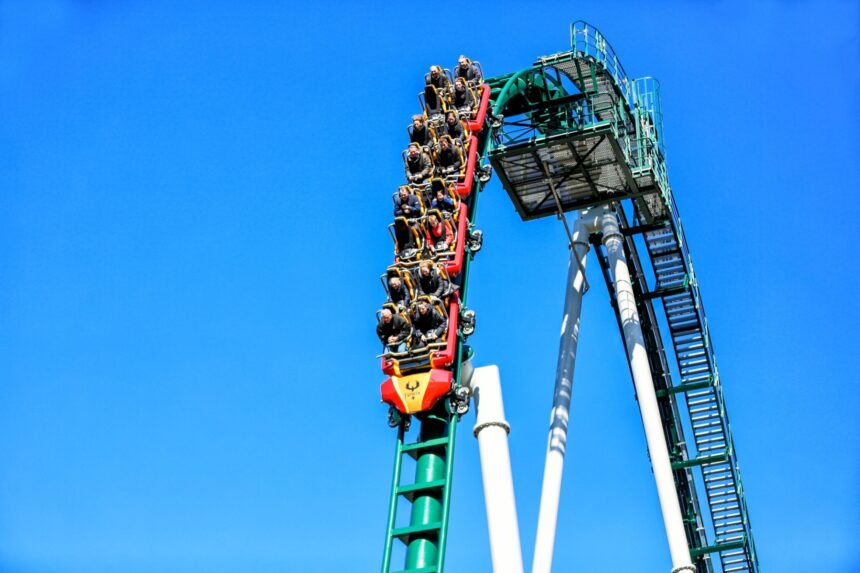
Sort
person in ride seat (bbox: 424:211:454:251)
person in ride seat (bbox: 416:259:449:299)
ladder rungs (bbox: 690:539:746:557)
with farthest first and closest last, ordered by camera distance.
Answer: ladder rungs (bbox: 690:539:746:557) < person in ride seat (bbox: 424:211:454:251) < person in ride seat (bbox: 416:259:449:299)

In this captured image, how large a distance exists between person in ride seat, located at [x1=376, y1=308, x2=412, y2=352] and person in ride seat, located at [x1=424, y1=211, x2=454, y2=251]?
1399mm

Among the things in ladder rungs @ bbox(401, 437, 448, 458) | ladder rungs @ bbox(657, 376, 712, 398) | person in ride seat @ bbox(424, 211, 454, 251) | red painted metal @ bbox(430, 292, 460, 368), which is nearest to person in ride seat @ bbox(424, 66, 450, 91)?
person in ride seat @ bbox(424, 211, 454, 251)

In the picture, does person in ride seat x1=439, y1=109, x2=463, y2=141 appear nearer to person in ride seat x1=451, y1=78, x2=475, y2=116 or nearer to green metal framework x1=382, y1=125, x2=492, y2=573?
person in ride seat x1=451, y1=78, x2=475, y2=116

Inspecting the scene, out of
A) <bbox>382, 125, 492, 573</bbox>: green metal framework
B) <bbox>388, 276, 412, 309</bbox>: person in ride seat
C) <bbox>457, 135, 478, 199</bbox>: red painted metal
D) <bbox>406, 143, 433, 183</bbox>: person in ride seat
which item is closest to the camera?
<bbox>382, 125, 492, 573</bbox>: green metal framework

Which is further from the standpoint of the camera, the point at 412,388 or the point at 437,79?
the point at 437,79

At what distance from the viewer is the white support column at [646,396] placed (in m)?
19.9

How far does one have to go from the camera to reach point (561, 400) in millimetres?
20469

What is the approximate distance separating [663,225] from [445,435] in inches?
329

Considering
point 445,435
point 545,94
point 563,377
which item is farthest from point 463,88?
point 445,435

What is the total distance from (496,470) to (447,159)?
4221 millimetres

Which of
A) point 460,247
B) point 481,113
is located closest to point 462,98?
point 481,113

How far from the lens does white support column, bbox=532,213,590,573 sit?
Result: 745 inches

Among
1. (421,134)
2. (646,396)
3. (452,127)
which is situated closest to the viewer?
(452,127)

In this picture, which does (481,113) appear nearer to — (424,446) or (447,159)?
(447,159)
